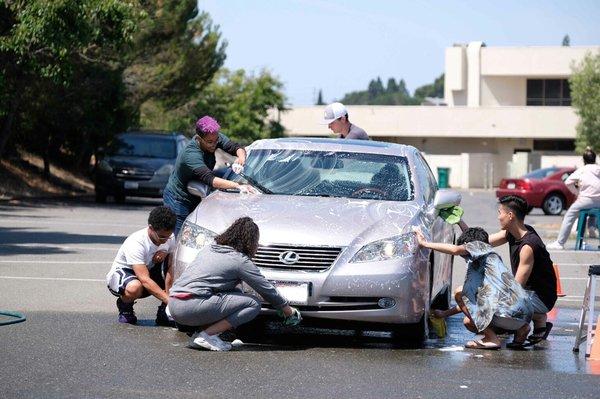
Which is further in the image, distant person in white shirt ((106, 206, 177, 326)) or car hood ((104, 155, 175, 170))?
car hood ((104, 155, 175, 170))

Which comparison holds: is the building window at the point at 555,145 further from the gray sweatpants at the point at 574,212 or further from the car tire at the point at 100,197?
the gray sweatpants at the point at 574,212

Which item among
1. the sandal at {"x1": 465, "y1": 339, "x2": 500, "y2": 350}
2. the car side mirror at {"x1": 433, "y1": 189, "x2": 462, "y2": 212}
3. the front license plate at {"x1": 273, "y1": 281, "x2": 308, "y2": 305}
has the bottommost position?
the sandal at {"x1": 465, "y1": 339, "x2": 500, "y2": 350}

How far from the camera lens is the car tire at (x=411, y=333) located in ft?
34.5

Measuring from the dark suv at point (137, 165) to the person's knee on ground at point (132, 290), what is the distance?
2392 cm

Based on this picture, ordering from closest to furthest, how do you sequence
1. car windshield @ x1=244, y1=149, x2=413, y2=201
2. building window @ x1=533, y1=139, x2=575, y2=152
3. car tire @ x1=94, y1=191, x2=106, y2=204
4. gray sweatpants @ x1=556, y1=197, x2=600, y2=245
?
A: 1. car windshield @ x1=244, y1=149, x2=413, y2=201
2. gray sweatpants @ x1=556, y1=197, x2=600, y2=245
3. car tire @ x1=94, y1=191, x2=106, y2=204
4. building window @ x1=533, y1=139, x2=575, y2=152

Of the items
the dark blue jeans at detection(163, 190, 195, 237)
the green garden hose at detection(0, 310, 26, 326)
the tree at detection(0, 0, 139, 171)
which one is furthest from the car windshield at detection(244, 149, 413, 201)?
the tree at detection(0, 0, 139, 171)

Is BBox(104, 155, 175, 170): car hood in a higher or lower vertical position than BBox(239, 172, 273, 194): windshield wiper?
lower

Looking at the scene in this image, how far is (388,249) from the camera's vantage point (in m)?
10.3

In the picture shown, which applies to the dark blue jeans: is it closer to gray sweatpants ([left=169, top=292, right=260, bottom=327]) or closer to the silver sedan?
the silver sedan

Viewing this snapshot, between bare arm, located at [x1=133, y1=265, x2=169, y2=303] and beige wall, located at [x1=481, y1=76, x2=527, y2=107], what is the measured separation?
75.8 m

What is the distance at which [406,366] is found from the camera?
31.2 ft

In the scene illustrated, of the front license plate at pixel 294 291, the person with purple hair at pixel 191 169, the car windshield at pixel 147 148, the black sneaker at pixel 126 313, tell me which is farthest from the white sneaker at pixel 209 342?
the car windshield at pixel 147 148

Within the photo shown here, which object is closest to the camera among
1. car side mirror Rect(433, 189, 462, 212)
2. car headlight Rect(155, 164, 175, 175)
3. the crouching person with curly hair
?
the crouching person with curly hair

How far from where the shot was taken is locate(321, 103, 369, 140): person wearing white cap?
1422cm
